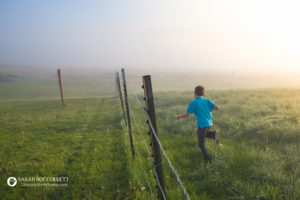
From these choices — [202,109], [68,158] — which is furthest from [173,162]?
[68,158]

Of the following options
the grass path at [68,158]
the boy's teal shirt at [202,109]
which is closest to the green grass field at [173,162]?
the grass path at [68,158]

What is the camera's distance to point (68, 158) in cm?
568

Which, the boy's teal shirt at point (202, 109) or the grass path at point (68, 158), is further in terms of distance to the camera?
the boy's teal shirt at point (202, 109)

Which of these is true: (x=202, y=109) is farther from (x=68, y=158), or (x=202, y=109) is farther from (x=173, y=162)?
(x=68, y=158)

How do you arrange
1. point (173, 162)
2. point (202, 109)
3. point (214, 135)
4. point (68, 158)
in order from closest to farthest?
point (202, 109), point (214, 135), point (173, 162), point (68, 158)

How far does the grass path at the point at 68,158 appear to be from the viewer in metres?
3.94

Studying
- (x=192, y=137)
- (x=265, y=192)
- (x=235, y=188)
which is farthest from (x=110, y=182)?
(x=192, y=137)

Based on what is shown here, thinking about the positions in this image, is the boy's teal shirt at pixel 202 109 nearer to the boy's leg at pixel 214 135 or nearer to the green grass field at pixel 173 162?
the boy's leg at pixel 214 135

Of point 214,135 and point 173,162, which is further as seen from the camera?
point 173,162

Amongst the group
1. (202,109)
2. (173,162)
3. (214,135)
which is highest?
(202,109)

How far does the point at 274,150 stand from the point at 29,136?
369 inches

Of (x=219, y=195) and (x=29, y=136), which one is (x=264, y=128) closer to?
(x=219, y=195)

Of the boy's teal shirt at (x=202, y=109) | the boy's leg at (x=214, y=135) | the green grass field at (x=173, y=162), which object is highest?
the boy's teal shirt at (x=202, y=109)

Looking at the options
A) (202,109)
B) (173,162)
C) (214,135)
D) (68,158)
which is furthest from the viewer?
(68,158)
